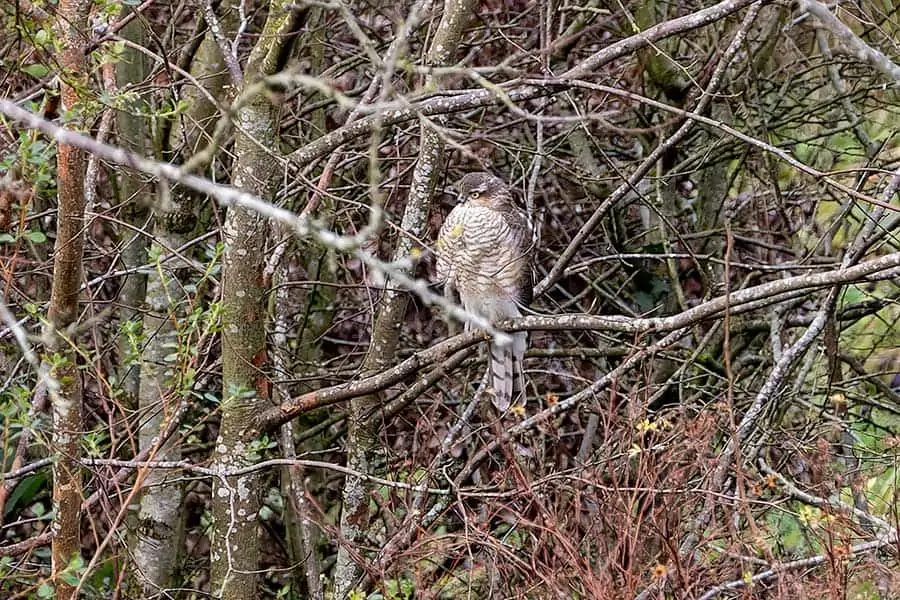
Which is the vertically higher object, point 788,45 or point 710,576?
point 788,45

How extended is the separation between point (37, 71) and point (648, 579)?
3150 mm

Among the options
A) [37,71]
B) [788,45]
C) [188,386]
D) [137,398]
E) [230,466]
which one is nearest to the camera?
[188,386]

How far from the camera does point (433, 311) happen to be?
19.0 feet

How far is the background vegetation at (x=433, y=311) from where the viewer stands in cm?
309

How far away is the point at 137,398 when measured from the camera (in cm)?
527

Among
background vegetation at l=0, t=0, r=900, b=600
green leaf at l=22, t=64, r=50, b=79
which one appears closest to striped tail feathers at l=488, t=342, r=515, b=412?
background vegetation at l=0, t=0, r=900, b=600

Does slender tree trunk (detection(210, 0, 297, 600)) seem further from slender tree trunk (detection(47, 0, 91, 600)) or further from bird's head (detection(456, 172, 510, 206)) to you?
bird's head (detection(456, 172, 510, 206))

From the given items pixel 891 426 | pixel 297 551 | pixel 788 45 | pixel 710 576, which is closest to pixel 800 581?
pixel 710 576

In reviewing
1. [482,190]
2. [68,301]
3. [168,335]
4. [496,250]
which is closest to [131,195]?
[168,335]

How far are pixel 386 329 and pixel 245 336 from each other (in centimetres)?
79

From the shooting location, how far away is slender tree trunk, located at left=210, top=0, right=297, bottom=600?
357cm

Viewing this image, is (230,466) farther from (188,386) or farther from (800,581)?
(800,581)

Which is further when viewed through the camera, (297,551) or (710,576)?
(297,551)

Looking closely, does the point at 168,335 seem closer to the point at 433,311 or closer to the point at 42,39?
the point at 433,311
